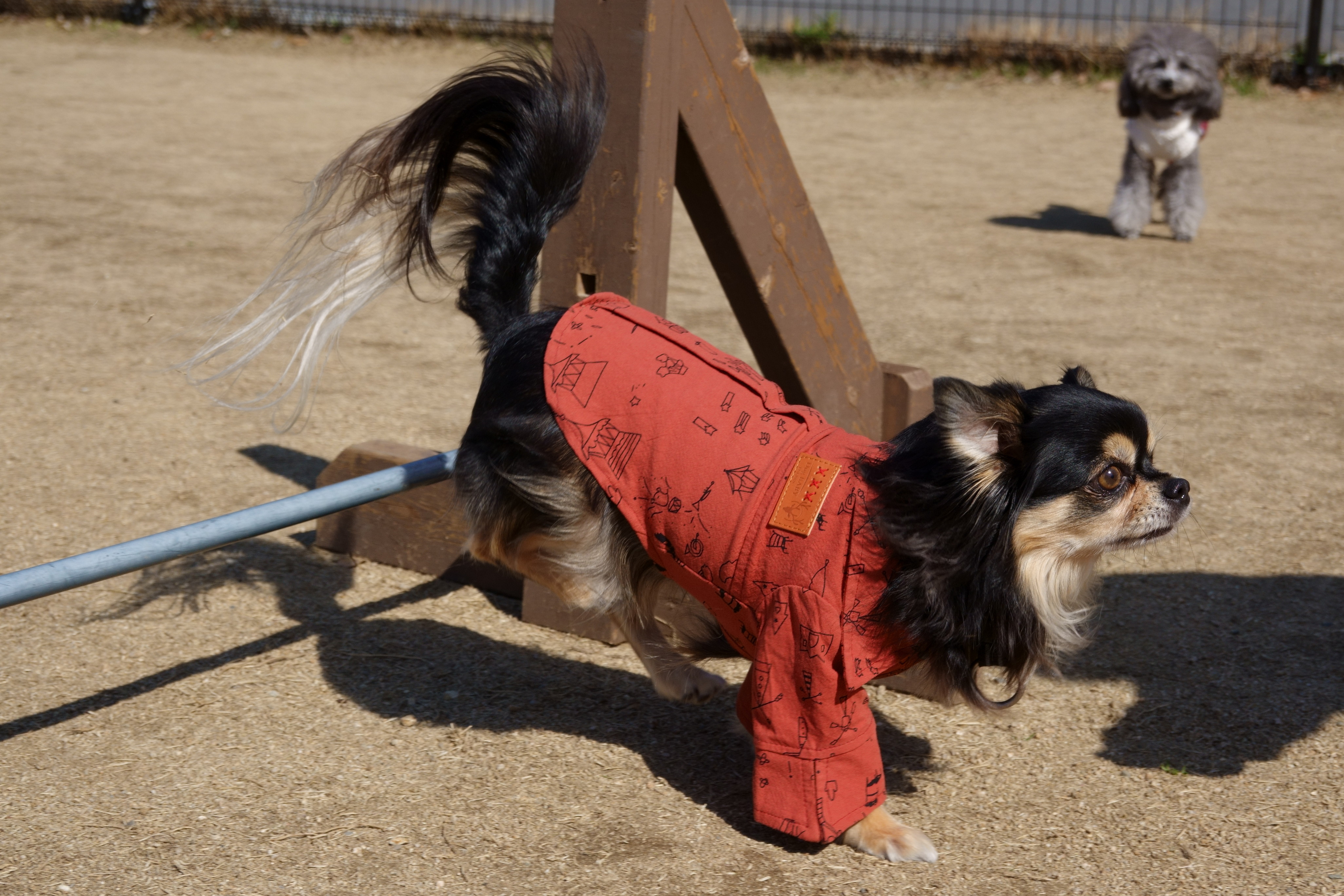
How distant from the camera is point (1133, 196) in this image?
7762 millimetres

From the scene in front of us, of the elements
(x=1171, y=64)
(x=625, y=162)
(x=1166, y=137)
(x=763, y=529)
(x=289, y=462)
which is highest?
(x=1171, y=64)

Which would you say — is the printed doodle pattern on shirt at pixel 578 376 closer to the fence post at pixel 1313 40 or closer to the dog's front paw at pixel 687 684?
the dog's front paw at pixel 687 684

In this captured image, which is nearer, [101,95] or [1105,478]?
[1105,478]

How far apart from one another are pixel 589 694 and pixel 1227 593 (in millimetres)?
1892

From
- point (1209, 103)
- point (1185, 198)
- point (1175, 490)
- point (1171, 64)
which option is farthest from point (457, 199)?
point (1209, 103)

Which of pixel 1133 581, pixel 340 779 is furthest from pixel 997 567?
pixel 1133 581

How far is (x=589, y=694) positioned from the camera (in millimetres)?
3027

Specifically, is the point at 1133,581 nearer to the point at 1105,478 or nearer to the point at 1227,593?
the point at 1227,593

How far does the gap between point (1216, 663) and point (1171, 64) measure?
575 cm

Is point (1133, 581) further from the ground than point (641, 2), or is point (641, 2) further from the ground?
point (641, 2)

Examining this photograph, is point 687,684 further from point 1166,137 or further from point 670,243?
point 1166,137

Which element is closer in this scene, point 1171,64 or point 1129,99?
point 1171,64

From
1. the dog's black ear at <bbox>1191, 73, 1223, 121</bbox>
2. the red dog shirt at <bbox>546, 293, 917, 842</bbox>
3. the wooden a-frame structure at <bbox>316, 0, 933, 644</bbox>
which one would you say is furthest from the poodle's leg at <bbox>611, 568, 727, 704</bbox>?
the dog's black ear at <bbox>1191, 73, 1223, 121</bbox>

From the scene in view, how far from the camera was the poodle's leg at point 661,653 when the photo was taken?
2779 millimetres
